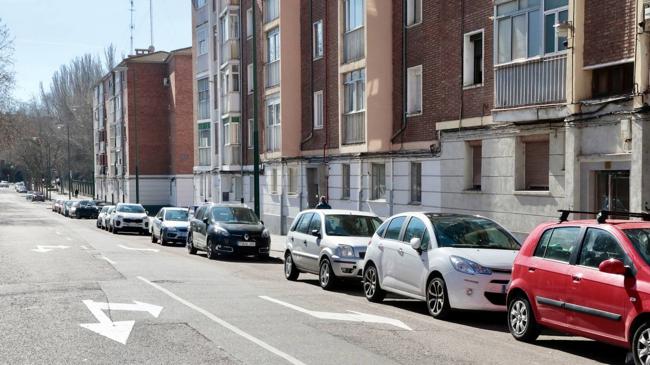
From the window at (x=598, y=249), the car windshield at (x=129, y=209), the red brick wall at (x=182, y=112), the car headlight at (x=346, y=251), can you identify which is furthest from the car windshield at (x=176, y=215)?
the red brick wall at (x=182, y=112)

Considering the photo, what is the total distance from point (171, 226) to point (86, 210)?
119 feet

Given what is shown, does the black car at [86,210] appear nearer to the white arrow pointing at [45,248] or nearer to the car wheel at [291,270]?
the white arrow pointing at [45,248]

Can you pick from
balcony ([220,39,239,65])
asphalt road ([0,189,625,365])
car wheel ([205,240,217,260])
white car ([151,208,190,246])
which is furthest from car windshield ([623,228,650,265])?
balcony ([220,39,239,65])

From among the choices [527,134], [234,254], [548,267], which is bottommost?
[234,254]

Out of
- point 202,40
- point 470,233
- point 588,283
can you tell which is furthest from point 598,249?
point 202,40

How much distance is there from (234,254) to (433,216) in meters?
11.1

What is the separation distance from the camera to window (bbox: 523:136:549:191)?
1802 cm

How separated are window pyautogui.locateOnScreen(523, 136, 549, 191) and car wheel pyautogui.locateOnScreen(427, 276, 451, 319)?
24.1ft

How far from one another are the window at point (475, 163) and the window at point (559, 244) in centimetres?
1126

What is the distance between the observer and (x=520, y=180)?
61.3 ft

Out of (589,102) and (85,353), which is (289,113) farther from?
(85,353)

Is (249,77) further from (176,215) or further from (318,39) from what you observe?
(176,215)

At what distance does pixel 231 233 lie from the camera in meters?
22.3

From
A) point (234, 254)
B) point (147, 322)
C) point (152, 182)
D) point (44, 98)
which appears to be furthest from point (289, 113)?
point (44, 98)
